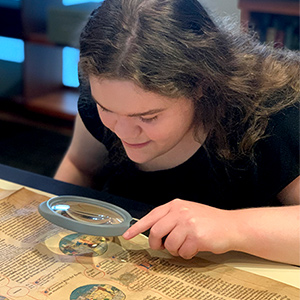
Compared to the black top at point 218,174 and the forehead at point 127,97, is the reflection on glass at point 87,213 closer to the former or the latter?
the forehead at point 127,97

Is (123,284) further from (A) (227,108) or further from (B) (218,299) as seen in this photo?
(A) (227,108)

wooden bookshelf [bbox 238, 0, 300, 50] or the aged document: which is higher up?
wooden bookshelf [bbox 238, 0, 300, 50]

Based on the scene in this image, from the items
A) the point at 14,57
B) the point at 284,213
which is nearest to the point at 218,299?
the point at 284,213

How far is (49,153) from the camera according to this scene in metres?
2.83

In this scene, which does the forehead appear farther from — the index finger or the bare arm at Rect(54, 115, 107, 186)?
the bare arm at Rect(54, 115, 107, 186)

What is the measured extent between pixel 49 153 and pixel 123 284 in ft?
7.24

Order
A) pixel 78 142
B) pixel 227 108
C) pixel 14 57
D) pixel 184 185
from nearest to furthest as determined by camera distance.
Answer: pixel 227 108 → pixel 184 185 → pixel 78 142 → pixel 14 57

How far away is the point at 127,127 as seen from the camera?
832 millimetres

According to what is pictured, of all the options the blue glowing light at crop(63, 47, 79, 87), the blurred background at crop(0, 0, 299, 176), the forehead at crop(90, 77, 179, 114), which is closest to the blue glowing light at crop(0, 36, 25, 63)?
the blurred background at crop(0, 0, 299, 176)

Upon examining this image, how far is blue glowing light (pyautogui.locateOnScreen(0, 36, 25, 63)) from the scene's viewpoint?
2789 millimetres

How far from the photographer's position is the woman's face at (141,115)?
80cm

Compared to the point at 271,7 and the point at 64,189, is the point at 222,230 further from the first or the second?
the point at 271,7

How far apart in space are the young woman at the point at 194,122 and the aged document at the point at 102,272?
3cm

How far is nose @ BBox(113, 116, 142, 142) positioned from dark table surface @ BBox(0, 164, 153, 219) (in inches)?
5.6
